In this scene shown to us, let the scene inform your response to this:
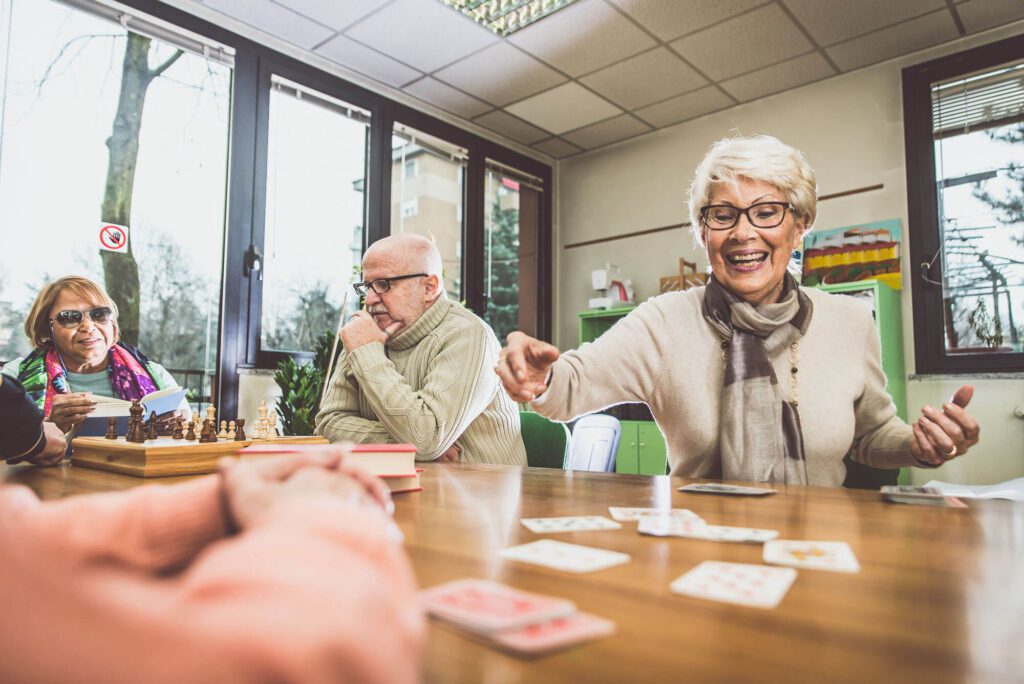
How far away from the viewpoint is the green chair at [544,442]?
2.10m

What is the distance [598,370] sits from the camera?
154cm

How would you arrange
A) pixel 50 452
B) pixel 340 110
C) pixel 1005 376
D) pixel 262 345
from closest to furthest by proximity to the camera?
pixel 50 452 → pixel 1005 376 → pixel 262 345 → pixel 340 110

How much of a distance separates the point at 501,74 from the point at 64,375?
9.67ft

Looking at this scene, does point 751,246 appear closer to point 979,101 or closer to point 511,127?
point 979,101

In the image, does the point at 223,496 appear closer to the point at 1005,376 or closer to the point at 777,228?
the point at 777,228

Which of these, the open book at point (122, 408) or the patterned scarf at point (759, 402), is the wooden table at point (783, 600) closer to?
the patterned scarf at point (759, 402)

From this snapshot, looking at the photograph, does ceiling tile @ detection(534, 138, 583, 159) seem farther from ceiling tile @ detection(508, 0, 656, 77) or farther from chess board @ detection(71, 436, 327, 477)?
chess board @ detection(71, 436, 327, 477)

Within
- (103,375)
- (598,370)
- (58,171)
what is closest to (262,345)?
(103,375)

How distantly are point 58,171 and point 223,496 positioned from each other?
3.43 m

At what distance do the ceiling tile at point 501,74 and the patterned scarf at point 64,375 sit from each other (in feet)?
8.26

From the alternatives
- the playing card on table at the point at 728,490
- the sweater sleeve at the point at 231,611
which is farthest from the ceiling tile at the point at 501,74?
the sweater sleeve at the point at 231,611

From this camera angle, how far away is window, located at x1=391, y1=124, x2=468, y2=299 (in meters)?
4.52

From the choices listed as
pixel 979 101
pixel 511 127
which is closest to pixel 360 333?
pixel 511 127

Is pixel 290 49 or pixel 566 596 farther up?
pixel 290 49
